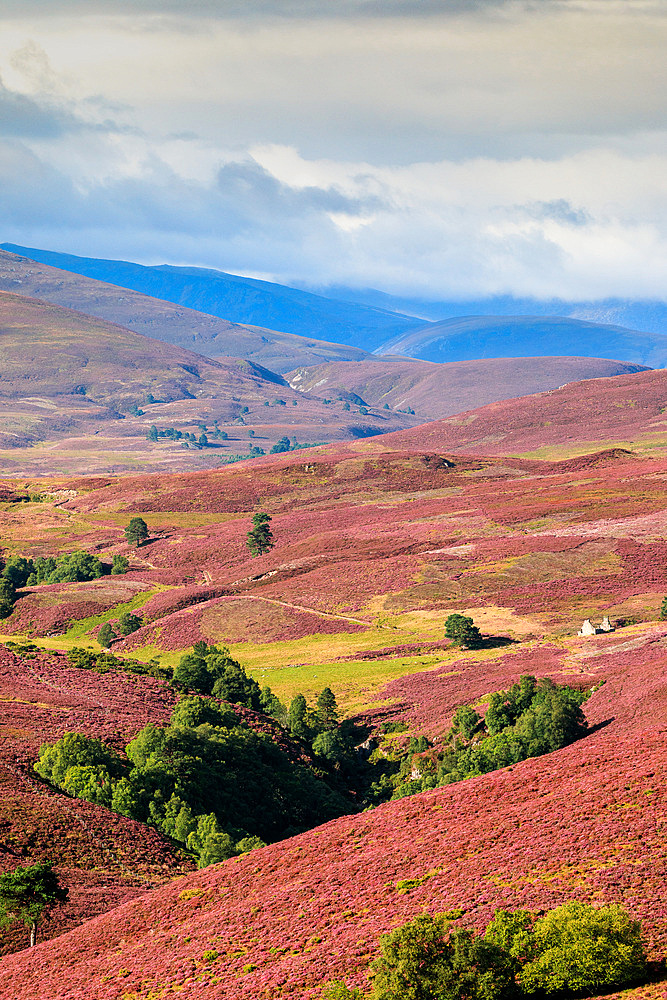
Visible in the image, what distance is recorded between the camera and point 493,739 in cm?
6306

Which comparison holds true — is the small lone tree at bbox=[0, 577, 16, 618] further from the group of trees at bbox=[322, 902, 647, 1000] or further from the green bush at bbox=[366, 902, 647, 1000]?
the green bush at bbox=[366, 902, 647, 1000]

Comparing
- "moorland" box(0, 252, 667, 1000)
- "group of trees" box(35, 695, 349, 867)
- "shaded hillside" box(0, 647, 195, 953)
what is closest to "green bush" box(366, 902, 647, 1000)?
"moorland" box(0, 252, 667, 1000)

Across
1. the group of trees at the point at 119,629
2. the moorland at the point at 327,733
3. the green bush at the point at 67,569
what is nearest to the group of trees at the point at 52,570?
the green bush at the point at 67,569

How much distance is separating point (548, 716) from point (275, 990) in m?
33.3

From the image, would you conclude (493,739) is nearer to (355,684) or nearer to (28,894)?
(355,684)

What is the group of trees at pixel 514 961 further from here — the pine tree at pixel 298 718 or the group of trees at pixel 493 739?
the pine tree at pixel 298 718

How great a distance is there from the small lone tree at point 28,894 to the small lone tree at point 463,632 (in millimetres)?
62291

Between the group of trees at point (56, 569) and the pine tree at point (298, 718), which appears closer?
the pine tree at point (298, 718)

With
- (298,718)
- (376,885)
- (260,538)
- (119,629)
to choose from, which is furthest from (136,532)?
(376,885)

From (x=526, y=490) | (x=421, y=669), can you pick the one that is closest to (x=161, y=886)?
(x=421, y=669)

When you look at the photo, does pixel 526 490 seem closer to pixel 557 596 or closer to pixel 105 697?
pixel 557 596

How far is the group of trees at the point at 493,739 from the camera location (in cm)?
5725

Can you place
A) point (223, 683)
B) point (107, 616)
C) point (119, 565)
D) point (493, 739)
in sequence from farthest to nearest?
point (119, 565)
point (107, 616)
point (223, 683)
point (493, 739)

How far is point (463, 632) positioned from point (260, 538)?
62.0m
